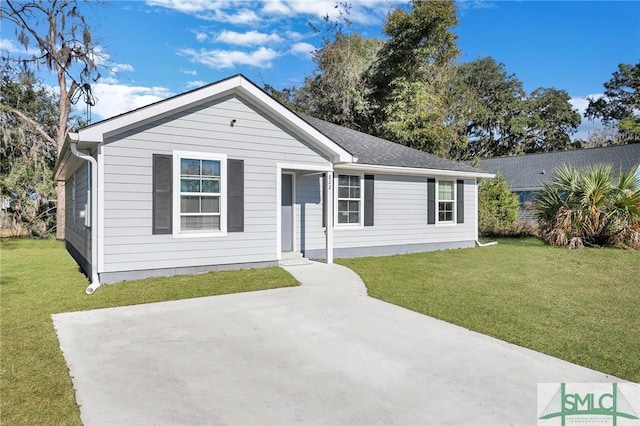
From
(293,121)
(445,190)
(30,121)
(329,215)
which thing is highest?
(30,121)

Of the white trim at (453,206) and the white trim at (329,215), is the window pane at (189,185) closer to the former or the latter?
the white trim at (329,215)

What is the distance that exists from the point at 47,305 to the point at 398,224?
29.4 feet

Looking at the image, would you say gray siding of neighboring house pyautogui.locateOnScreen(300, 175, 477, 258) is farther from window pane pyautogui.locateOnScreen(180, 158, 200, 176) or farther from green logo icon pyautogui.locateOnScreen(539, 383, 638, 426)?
green logo icon pyautogui.locateOnScreen(539, 383, 638, 426)

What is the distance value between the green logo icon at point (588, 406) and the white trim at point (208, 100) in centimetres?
719

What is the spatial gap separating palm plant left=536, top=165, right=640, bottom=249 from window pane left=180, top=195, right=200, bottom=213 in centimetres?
1160

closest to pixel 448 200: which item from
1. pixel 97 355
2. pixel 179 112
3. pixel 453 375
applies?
pixel 179 112

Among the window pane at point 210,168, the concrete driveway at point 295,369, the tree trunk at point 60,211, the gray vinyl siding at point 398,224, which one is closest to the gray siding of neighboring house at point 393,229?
the gray vinyl siding at point 398,224

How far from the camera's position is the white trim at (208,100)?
279 inches

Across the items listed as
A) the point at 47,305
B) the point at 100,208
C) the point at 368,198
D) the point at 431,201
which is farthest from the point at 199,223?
the point at 431,201

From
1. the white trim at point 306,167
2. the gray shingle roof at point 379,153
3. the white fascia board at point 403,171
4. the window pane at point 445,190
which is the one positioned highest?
the gray shingle roof at point 379,153

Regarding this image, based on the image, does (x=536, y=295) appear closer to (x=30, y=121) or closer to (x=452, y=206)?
A: (x=452, y=206)

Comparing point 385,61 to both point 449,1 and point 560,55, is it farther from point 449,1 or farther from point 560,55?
point 560,55

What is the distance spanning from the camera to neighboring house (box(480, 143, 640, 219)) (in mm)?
20364

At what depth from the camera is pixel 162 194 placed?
762 centimetres
